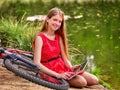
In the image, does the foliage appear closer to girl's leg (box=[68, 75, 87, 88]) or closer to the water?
the water

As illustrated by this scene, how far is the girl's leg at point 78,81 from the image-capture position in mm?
5418

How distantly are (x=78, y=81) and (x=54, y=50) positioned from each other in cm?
48

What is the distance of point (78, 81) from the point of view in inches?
213

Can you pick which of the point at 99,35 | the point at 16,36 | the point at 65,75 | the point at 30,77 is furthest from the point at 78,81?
the point at 99,35

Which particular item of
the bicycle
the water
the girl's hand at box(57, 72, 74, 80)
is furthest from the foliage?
the bicycle

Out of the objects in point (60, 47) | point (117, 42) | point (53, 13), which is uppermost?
point (53, 13)

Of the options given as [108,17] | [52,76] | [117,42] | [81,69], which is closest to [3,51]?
[52,76]

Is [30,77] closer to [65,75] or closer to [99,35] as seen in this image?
[65,75]

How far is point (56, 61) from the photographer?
17.7 ft

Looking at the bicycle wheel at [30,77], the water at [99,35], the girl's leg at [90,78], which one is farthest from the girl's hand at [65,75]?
the water at [99,35]

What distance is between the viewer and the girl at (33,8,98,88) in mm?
5230

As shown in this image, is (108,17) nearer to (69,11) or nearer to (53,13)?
(69,11)

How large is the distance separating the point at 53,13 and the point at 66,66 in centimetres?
69

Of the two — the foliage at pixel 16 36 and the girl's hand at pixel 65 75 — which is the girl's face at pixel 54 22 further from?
the foliage at pixel 16 36
